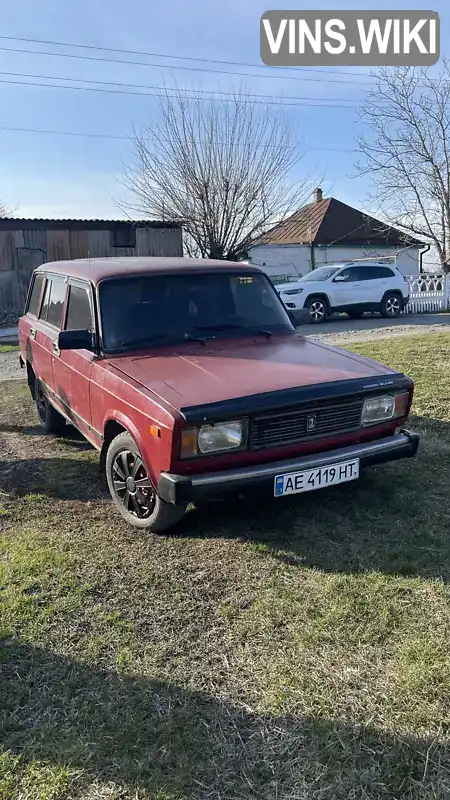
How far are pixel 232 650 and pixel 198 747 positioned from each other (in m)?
0.56

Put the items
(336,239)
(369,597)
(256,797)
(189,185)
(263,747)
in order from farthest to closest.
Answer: (336,239) → (189,185) → (369,597) → (263,747) → (256,797)

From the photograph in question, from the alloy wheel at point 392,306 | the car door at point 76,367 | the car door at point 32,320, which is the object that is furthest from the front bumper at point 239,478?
the alloy wheel at point 392,306

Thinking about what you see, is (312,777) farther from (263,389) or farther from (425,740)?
(263,389)

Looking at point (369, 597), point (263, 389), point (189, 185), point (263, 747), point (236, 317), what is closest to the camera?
point (263, 747)

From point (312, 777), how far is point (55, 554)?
81.3 inches

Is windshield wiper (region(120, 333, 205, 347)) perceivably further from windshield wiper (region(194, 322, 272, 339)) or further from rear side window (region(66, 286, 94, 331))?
rear side window (region(66, 286, 94, 331))

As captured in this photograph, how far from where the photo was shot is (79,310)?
4754mm

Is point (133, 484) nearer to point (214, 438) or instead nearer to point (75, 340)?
point (214, 438)

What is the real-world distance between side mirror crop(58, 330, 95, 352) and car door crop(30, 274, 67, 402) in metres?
1.12

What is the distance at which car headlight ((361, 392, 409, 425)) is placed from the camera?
381cm

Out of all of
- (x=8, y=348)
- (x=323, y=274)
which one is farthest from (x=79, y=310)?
(x=323, y=274)

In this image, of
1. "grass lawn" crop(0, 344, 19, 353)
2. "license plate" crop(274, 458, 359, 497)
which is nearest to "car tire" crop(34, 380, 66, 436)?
"license plate" crop(274, 458, 359, 497)

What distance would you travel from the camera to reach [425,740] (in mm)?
2094

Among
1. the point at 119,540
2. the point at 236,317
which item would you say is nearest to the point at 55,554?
the point at 119,540
